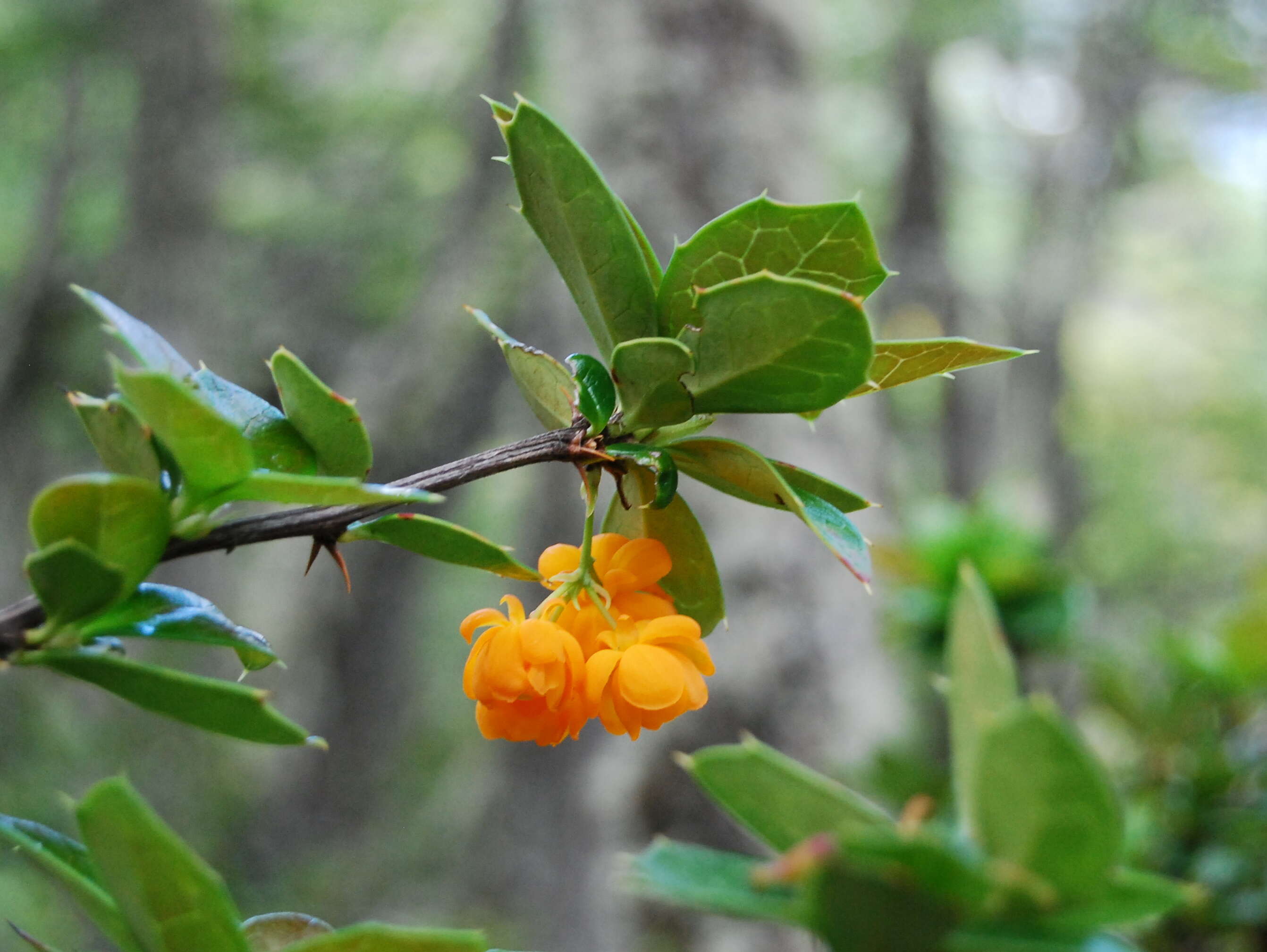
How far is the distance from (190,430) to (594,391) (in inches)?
6.6

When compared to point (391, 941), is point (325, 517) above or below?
above

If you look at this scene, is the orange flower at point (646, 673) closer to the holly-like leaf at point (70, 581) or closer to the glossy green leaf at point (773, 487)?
the glossy green leaf at point (773, 487)

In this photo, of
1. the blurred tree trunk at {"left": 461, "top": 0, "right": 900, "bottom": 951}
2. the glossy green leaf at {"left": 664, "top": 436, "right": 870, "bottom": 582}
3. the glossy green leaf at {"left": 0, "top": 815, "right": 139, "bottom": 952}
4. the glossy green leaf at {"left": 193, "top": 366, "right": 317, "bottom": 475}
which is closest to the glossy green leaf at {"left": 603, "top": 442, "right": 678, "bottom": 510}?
the glossy green leaf at {"left": 664, "top": 436, "right": 870, "bottom": 582}

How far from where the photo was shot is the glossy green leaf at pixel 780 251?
398mm

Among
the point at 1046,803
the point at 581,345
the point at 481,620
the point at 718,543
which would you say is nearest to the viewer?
the point at 1046,803

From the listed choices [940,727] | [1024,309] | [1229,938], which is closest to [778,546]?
→ [940,727]

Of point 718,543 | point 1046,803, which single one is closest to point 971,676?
point 1046,803

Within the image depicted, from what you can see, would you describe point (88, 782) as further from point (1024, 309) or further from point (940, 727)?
point (1024, 309)

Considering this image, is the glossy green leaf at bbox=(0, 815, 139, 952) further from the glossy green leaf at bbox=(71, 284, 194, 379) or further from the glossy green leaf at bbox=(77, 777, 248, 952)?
the glossy green leaf at bbox=(71, 284, 194, 379)

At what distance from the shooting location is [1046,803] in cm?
25

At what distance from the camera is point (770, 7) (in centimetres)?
269

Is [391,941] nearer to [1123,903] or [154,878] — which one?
[154,878]

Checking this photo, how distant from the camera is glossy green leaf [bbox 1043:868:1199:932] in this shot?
0.25 metres

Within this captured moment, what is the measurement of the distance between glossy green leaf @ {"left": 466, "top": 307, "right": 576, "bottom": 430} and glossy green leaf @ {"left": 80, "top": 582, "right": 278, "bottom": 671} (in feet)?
0.51
